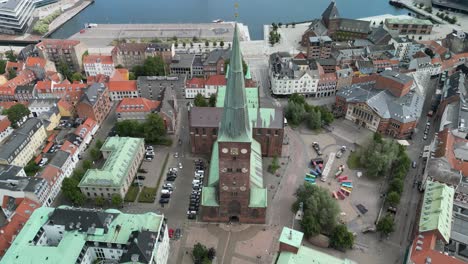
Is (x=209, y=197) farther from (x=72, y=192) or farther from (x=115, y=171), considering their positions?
(x=72, y=192)

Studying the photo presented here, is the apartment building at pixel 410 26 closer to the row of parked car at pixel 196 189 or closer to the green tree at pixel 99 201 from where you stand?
the row of parked car at pixel 196 189

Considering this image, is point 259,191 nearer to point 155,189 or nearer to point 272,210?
point 272,210

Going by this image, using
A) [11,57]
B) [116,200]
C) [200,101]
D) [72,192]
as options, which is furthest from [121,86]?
[11,57]

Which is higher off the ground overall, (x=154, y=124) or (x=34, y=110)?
(x=154, y=124)

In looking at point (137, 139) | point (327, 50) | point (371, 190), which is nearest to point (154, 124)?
point (137, 139)

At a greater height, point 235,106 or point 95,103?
point 235,106

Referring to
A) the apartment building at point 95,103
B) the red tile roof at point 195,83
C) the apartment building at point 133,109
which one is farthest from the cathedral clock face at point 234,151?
the red tile roof at point 195,83
